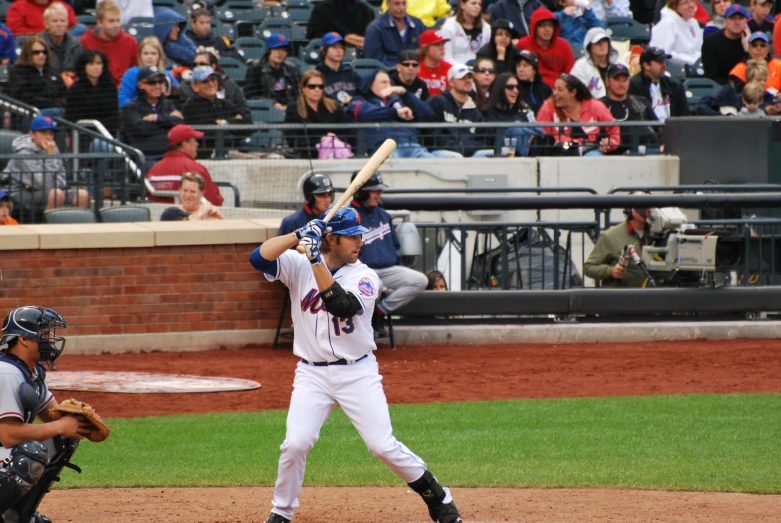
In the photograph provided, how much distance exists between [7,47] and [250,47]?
329 centimetres

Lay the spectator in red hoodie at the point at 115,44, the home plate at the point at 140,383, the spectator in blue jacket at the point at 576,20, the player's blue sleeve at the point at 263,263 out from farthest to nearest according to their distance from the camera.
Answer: the spectator in blue jacket at the point at 576,20
the spectator in red hoodie at the point at 115,44
the home plate at the point at 140,383
the player's blue sleeve at the point at 263,263

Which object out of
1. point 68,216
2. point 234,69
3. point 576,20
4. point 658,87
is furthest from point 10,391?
point 576,20

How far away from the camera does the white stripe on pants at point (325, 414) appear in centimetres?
524

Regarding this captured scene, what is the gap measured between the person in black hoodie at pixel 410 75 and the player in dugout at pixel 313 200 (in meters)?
4.23

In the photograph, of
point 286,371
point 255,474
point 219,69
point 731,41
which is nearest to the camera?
point 255,474

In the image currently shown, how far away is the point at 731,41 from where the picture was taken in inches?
622

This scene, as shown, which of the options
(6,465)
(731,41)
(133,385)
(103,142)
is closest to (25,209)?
(103,142)

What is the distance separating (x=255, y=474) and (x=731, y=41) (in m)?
11.5

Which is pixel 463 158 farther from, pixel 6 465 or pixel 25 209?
pixel 6 465

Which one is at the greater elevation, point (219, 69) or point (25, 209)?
point (219, 69)

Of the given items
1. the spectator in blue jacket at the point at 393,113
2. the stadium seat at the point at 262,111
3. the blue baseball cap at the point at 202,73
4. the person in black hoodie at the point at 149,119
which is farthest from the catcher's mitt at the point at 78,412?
the stadium seat at the point at 262,111

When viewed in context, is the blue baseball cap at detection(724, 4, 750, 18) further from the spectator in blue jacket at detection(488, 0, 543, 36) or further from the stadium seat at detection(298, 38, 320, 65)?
the stadium seat at detection(298, 38, 320, 65)

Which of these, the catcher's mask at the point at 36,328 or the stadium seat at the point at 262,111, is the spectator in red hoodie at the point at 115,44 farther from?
the catcher's mask at the point at 36,328

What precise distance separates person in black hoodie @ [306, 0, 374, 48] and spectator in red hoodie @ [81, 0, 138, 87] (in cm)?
268
